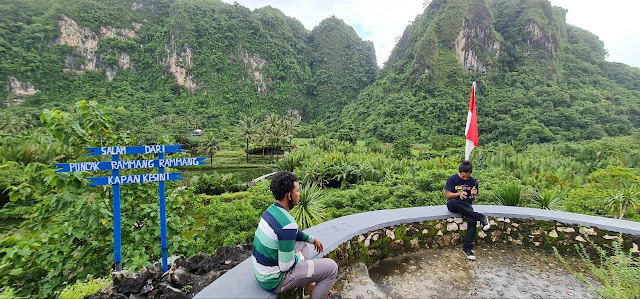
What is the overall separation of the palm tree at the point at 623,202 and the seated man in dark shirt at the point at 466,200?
5265 millimetres

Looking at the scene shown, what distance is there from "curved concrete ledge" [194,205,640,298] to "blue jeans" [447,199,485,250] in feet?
0.36

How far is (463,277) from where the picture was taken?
9.84 ft

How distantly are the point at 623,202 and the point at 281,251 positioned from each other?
835 cm

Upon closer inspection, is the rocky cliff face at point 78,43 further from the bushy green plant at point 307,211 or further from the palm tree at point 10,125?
the bushy green plant at point 307,211

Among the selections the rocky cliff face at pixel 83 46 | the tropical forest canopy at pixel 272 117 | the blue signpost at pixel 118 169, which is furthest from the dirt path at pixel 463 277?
the rocky cliff face at pixel 83 46

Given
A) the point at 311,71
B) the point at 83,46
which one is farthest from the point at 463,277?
the point at 311,71

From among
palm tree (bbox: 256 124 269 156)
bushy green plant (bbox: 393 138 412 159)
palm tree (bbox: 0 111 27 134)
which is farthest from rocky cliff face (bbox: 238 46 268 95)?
bushy green plant (bbox: 393 138 412 159)

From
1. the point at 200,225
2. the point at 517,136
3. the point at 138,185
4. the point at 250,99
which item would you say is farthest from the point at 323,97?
the point at 138,185

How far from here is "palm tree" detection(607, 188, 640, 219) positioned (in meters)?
6.32

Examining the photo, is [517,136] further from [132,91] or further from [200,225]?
[132,91]

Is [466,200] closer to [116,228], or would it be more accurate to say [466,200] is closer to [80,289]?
[116,228]

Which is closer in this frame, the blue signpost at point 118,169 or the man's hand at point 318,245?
the man's hand at point 318,245

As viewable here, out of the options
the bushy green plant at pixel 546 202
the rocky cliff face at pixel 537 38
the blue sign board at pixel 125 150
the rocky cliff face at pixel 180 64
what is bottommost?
the bushy green plant at pixel 546 202

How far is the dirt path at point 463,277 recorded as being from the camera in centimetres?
268
